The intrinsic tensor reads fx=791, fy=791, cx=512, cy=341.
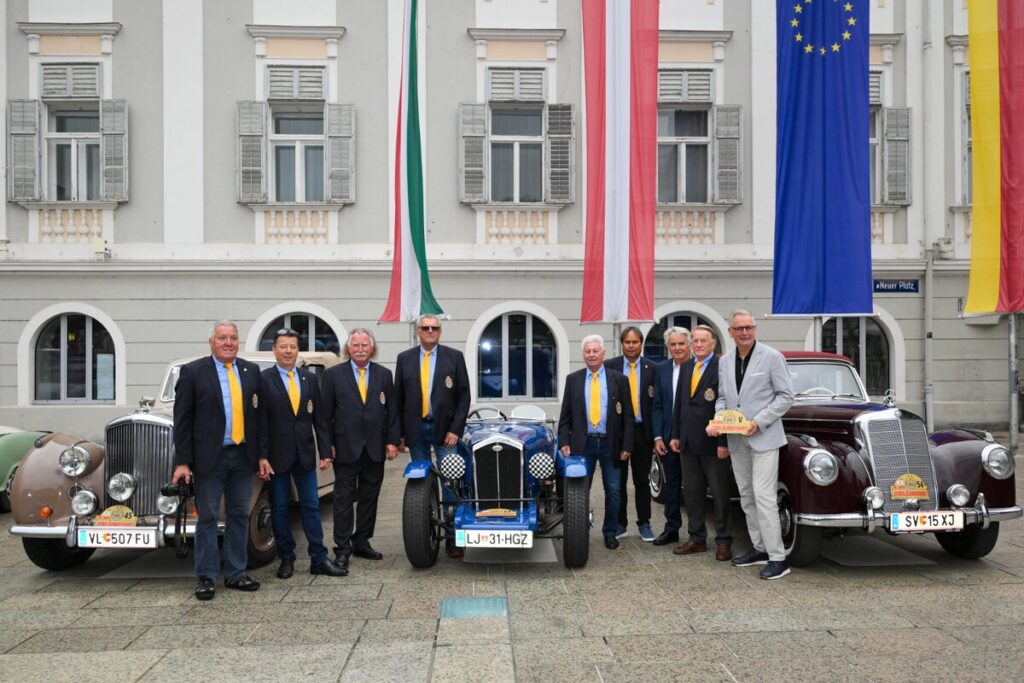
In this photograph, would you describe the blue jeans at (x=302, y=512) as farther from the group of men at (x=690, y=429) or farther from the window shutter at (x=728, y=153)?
the window shutter at (x=728, y=153)

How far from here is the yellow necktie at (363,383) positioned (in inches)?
247

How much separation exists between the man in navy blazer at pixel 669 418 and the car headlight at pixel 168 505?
3816 millimetres

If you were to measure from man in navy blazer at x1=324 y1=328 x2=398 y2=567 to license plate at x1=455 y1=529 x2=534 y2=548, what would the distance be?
0.91 m

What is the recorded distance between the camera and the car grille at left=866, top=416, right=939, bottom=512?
5785 millimetres

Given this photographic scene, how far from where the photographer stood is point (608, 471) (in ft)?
21.9

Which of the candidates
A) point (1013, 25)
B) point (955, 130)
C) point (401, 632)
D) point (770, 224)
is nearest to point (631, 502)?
point (401, 632)

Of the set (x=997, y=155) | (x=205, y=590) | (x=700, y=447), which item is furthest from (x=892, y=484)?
(x=997, y=155)

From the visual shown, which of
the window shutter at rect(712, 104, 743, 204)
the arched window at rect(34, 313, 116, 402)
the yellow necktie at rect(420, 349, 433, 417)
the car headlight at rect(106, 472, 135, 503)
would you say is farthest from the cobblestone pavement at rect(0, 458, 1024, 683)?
the window shutter at rect(712, 104, 743, 204)

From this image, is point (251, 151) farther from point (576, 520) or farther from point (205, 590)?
point (576, 520)

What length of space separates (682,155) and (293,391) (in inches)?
410

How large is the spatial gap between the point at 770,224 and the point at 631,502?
7.21 metres

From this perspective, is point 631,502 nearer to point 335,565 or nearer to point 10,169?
point 335,565

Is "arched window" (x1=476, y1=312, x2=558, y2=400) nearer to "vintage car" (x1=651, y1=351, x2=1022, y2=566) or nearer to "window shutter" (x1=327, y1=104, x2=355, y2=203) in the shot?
"window shutter" (x1=327, y1=104, x2=355, y2=203)

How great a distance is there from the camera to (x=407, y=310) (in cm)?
1144
